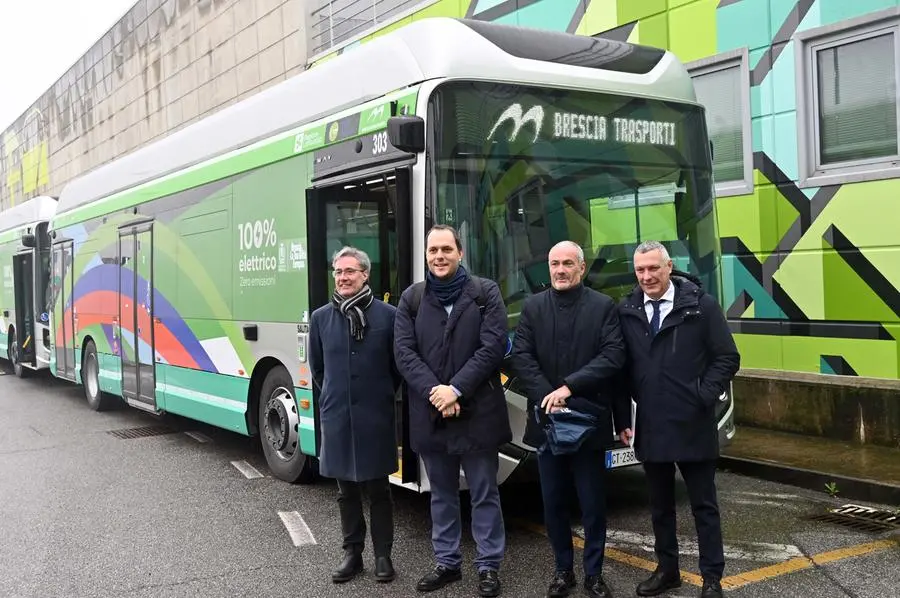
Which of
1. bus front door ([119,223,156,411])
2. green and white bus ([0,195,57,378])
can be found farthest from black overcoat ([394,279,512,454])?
green and white bus ([0,195,57,378])

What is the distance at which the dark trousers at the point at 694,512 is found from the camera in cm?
421

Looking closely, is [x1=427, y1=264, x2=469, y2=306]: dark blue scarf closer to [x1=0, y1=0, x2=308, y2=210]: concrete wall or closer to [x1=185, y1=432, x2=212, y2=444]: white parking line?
[x1=185, y1=432, x2=212, y2=444]: white parking line

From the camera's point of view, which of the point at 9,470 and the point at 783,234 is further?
the point at 783,234

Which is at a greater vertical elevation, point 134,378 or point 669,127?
point 669,127

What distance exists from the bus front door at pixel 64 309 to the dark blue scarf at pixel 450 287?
951 centimetres

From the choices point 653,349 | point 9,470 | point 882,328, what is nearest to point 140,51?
point 9,470

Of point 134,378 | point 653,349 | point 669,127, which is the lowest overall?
point 134,378

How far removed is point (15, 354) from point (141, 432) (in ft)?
27.1

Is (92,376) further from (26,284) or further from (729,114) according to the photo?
(729,114)

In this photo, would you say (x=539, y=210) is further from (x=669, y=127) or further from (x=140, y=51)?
(x=140, y=51)

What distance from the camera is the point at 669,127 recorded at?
5.87 m

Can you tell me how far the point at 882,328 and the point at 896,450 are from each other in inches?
57.5

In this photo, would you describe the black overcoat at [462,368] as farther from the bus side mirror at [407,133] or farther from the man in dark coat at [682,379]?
the bus side mirror at [407,133]

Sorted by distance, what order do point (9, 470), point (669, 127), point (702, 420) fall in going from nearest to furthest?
point (702, 420)
point (669, 127)
point (9, 470)
